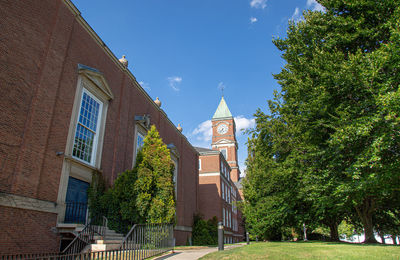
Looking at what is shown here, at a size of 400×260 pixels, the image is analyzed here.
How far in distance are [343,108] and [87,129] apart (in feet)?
41.3

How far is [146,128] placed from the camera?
60.8 ft

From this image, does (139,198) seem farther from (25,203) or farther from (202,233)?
(202,233)

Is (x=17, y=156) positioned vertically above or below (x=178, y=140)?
below

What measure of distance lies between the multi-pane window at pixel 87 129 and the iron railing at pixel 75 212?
204 cm

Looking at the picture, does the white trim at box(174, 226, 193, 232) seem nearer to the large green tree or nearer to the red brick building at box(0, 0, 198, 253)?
the large green tree

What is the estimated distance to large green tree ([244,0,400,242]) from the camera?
1135 cm

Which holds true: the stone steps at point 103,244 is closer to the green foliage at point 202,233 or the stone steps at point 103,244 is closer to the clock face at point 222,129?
the green foliage at point 202,233

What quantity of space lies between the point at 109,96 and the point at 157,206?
6.50 m

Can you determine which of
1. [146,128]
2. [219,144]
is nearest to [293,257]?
[146,128]

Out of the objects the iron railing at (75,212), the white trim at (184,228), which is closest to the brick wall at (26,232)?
the iron railing at (75,212)

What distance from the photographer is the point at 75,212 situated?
435 inches

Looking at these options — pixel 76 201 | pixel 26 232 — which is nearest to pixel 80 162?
pixel 76 201

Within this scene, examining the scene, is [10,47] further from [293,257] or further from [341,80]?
[341,80]

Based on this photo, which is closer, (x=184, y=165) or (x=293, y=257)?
(x=293, y=257)
